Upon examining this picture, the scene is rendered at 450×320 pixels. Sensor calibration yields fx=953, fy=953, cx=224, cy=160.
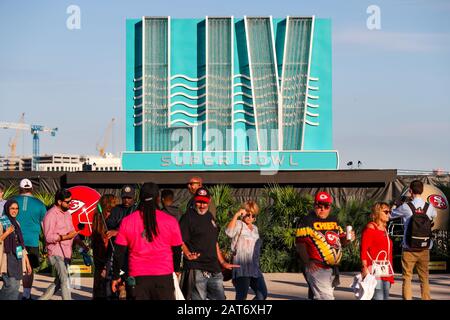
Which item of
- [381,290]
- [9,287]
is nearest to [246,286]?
[381,290]

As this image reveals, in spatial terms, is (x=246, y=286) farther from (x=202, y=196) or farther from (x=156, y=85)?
(x=156, y=85)

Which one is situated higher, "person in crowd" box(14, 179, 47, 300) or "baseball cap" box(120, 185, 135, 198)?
"baseball cap" box(120, 185, 135, 198)

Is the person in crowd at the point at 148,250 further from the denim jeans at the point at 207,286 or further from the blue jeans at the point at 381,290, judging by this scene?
the blue jeans at the point at 381,290

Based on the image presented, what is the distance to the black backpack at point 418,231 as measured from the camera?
14492 millimetres

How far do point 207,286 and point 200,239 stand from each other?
0.62 m

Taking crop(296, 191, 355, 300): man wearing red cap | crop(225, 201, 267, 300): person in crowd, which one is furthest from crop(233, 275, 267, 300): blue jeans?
crop(296, 191, 355, 300): man wearing red cap

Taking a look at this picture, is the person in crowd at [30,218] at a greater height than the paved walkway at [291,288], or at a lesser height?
greater

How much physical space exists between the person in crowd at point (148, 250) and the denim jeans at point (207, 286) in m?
2.16

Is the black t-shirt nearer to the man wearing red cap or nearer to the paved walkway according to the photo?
the man wearing red cap

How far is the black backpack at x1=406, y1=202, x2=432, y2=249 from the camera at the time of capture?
47.5ft

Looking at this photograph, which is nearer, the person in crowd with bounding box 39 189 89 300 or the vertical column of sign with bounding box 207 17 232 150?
the person in crowd with bounding box 39 189 89 300

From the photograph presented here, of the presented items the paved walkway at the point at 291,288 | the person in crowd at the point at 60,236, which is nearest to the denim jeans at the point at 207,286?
the person in crowd at the point at 60,236
